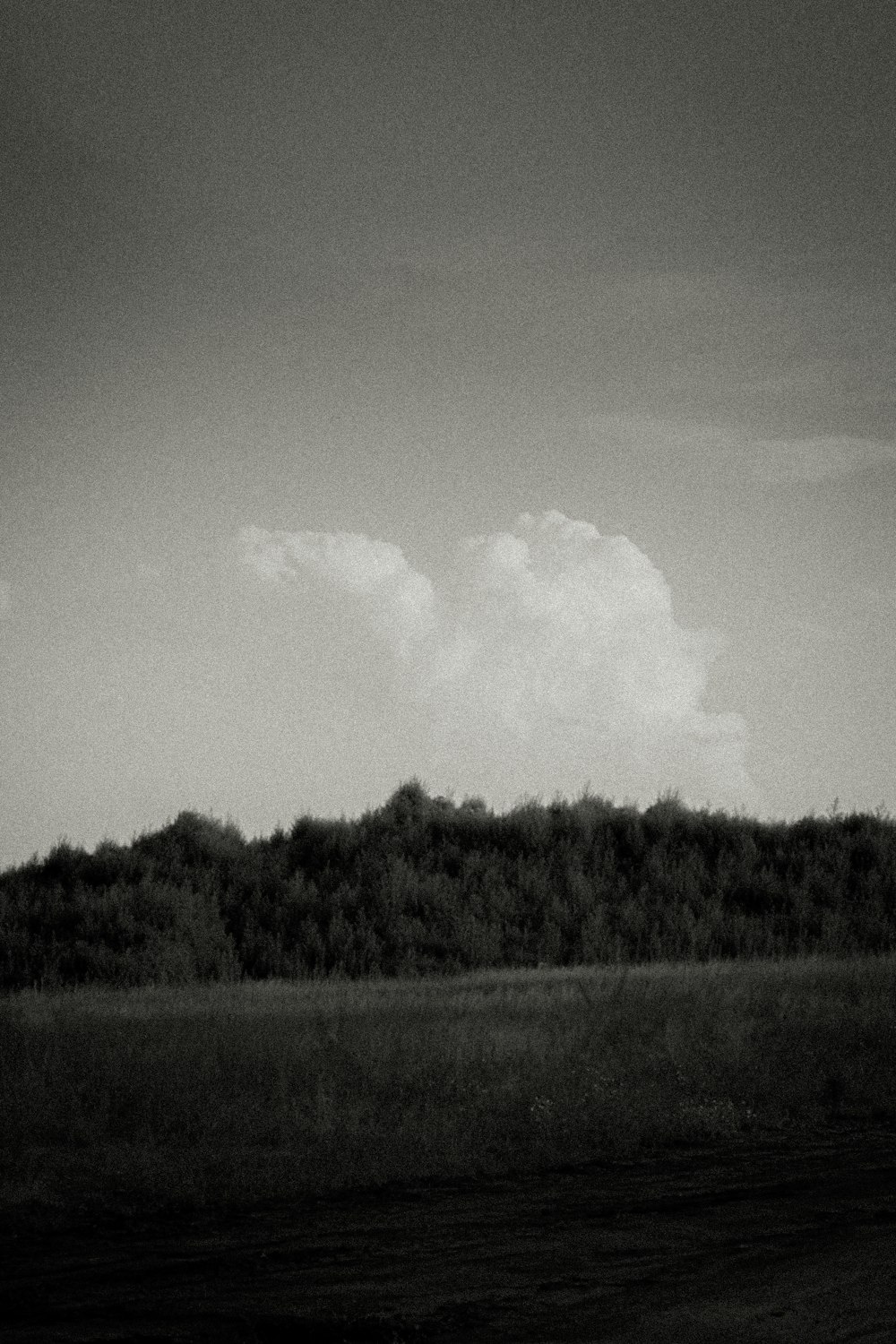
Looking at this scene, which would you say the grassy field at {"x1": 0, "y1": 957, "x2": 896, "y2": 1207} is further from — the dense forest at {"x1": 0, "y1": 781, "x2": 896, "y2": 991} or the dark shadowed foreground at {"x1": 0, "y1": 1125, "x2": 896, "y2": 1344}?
the dense forest at {"x1": 0, "y1": 781, "x2": 896, "y2": 991}

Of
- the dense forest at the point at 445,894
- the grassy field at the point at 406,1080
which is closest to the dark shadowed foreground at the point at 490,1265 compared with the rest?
the grassy field at the point at 406,1080

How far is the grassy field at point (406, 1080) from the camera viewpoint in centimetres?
944

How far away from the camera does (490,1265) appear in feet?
22.8

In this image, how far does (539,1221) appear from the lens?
799 cm

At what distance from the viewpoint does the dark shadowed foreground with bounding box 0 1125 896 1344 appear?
5945 mm

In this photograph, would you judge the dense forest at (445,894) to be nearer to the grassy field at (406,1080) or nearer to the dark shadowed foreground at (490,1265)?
the grassy field at (406,1080)

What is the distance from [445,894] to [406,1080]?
13597 millimetres

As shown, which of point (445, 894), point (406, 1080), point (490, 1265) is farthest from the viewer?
point (445, 894)

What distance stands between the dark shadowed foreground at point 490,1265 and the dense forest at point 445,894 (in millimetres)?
14217

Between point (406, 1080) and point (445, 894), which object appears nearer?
point (406, 1080)

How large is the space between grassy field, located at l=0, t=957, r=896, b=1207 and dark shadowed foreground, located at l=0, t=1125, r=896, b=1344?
32.0 inches

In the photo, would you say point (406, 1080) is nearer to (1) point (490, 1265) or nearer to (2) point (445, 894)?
(1) point (490, 1265)

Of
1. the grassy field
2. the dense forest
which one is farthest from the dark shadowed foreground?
the dense forest

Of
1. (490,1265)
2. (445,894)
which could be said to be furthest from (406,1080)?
(445,894)
